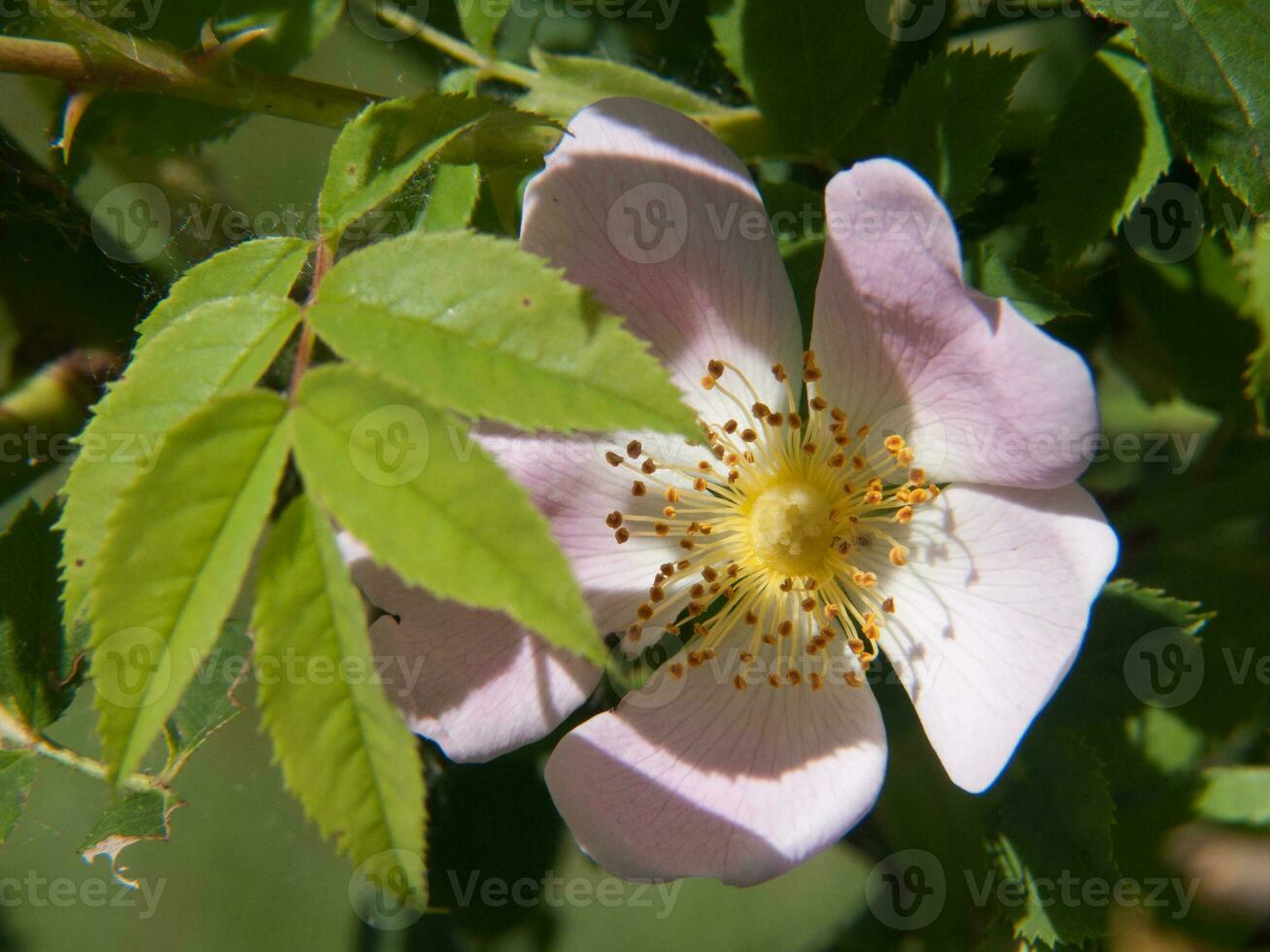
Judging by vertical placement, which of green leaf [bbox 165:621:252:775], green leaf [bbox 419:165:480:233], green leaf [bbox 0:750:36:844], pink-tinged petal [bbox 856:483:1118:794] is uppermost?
green leaf [bbox 419:165:480:233]

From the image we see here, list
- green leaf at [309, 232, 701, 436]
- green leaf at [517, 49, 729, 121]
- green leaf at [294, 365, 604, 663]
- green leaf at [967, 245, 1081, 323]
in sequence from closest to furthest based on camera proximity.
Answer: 1. green leaf at [294, 365, 604, 663]
2. green leaf at [309, 232, 701, 436]
3. green leaf at [967, 245, 1081, 323]
4. green leaf at [517, 49, 729, 121]

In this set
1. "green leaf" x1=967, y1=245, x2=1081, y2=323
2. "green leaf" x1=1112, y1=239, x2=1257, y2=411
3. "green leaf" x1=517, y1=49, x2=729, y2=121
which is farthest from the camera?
"green leaf" x1=1112, y1=239, x2=1257, y2=411

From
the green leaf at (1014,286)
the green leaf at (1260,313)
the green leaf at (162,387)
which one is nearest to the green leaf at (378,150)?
the green leaf at (162,387)

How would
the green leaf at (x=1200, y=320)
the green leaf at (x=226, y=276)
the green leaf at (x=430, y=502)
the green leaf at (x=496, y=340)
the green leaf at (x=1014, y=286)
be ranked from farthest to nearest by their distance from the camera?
the green leaf at (x=1200, y=320) → the green leaf at (x=1014, y=286) → the green leaf at (x=226, y=276) → the green leaf at (x=496, y=340) → the green leaf at (x=430, y=502)

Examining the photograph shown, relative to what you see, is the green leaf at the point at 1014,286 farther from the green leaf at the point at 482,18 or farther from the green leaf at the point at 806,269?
the green leaf at the point at 482,18

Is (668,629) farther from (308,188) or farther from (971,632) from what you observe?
(308,188)

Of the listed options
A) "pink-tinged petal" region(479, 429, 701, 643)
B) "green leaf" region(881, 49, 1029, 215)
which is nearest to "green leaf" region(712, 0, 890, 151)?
"green leaf" region(881, 49, 1029, 215)

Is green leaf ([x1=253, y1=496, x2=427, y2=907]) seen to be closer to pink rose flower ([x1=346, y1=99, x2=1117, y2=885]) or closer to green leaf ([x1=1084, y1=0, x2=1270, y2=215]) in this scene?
pink rose flower ([x1=346, y1=99, x2=1117, y2=885])

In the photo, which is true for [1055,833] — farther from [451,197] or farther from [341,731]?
[451,197]
